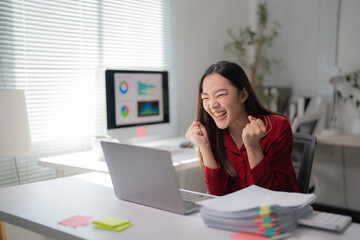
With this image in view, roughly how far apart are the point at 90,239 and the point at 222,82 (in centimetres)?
83

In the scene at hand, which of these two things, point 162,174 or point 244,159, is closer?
point 162,174

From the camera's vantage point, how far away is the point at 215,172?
1664 millimetres

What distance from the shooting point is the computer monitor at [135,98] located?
8.11 ft

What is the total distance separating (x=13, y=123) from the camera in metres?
2.02

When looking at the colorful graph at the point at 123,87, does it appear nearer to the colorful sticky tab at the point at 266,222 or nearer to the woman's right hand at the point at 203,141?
the woman's right hand at the point at 203,141

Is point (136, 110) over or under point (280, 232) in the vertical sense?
over

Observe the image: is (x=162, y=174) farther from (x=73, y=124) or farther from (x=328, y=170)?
(x=328, y=170)

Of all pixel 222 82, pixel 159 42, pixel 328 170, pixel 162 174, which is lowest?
pixel 328 170

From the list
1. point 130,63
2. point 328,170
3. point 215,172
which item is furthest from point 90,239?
point 328,170

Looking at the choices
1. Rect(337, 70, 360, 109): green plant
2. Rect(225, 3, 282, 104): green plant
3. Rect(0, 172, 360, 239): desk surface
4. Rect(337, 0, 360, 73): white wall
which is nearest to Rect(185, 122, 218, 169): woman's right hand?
Rect(0, 172, 360, 239): desk surface

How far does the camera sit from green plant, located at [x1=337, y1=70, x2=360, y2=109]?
3662 mm

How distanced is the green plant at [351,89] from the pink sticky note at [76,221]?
3.04 meters

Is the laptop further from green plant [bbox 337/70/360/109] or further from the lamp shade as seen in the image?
green plant [bbox 337/70/360/109]

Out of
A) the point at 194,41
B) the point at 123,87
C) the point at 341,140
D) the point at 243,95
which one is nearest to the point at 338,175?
the point at 341,140
